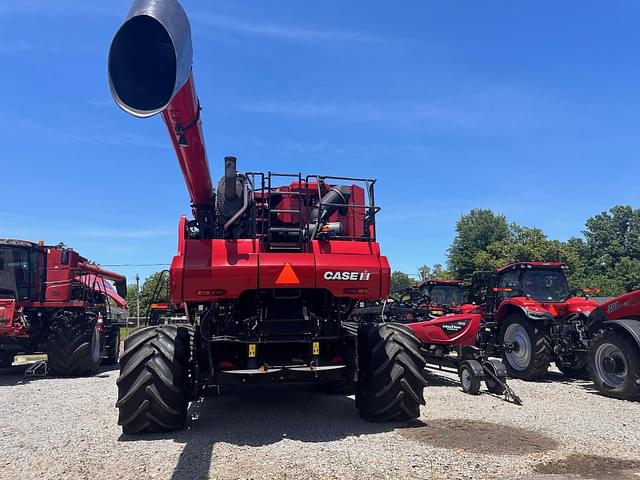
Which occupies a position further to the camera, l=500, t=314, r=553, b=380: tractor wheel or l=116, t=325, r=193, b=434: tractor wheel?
l=500, t=314, r=553, b=380: tractor wheel

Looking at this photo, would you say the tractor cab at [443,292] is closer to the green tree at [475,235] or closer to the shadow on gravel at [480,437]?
the shadow on gravel at [480,437]

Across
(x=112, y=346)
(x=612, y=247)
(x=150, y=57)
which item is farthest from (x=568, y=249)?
(x=150, y=57)

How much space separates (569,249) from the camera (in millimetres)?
45719

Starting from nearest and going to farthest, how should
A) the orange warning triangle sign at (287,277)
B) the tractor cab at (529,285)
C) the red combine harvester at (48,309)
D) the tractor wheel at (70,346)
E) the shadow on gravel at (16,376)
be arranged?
the orange warning triangle sign at (287,277), the shadow on gravel at (16,376), the red combine harvester at (48,309), the tractor wheel at (70,346), the tractor cab at (529,285)

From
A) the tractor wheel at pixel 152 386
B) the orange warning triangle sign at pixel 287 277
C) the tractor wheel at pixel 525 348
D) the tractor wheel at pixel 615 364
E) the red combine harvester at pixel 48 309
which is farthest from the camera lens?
the red combine harvester at pixel 48 309

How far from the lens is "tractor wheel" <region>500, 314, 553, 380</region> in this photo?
35.6ft

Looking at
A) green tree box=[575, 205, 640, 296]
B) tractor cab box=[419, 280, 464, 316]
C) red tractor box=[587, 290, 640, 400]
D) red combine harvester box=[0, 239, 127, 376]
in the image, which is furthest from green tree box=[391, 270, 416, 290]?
green tree box=[575, 205, 640, 296]

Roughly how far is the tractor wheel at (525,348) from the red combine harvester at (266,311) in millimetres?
5339

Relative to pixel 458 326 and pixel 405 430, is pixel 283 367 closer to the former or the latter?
pixel 405 430

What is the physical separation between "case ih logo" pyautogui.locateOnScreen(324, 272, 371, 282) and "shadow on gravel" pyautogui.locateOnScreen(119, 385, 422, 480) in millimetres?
1780

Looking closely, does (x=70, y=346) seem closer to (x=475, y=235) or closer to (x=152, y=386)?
(x=152, y=386)

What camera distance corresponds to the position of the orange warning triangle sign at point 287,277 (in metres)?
6.10

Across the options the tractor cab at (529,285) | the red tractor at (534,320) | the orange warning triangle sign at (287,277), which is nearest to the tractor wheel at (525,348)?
the red tractor at (534,320)

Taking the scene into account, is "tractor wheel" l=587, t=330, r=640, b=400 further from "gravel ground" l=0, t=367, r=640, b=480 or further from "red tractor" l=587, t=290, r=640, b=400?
"gravel ground" l=0, t=367, r=640, b=480
